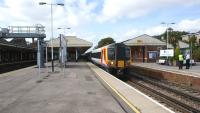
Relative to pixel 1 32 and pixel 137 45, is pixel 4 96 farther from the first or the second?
pixel 137 45

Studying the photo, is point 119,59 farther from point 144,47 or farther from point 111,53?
point 144,47

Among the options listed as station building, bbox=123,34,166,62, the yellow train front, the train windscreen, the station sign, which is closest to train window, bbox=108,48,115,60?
the yellow train front

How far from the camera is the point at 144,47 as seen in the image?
7556 cm

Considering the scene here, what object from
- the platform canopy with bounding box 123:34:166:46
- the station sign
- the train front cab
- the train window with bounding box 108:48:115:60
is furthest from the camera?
the platform canopy with bounding box 123:34:166:46

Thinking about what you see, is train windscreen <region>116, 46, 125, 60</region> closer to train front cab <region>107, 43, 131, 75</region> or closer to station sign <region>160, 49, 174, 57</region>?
train front cab <region>107, 43, 131, 75</region>

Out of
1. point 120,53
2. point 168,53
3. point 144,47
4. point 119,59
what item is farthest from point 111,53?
point 144,47

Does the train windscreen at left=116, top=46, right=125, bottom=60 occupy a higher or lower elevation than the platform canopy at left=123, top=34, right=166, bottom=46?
lower

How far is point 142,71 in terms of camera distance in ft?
139

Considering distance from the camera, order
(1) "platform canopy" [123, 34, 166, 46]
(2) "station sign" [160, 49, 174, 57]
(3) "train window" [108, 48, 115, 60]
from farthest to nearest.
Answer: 1. (1) "platform canopy" [123, 34, 166, 46]
2. (2) "station sign" [160, 49, 174, 57]
3. (3) "train window" [108, 48, 115, 60]

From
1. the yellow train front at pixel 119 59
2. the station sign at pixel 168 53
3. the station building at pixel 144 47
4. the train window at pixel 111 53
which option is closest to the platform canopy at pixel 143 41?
the station building at pixel 144 47

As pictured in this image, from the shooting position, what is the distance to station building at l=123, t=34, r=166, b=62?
7456 centimetres

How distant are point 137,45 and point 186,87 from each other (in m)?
49.7

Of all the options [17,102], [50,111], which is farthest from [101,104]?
[17,102]

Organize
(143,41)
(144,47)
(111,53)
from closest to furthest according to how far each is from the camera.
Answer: (111,53) < (143,41) < (144,47)
